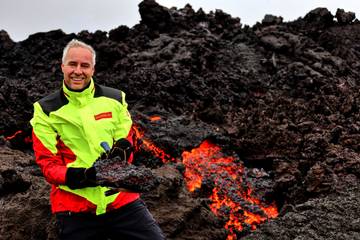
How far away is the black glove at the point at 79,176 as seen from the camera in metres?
3.15

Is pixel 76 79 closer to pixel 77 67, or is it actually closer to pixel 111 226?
pixel 77 67

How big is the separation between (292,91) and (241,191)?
7.91m

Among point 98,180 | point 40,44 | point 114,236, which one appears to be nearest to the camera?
point 98,180

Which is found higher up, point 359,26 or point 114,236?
point 359,26

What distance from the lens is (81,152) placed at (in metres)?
3.42

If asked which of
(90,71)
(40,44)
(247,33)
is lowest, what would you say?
(90,71)

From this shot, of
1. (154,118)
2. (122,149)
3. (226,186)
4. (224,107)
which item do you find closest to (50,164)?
(122,149)

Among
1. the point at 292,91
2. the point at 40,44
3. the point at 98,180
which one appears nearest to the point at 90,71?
the point at 98,180

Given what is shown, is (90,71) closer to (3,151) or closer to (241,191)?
(3,151)

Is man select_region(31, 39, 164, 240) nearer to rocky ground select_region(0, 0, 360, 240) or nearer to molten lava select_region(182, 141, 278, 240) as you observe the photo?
rocky ground select_region(0, 0, 360, 240)

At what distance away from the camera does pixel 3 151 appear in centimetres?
768

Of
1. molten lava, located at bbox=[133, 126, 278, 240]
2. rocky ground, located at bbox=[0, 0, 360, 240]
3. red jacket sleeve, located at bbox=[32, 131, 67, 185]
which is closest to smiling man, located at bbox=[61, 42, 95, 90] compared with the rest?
red jacket sleeve, located at bbox=[32, 131, 67, 185]

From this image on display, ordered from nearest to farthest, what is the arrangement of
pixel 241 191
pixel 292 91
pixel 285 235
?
pixel 285 235 → pixel 241 191 → pixel 292 91

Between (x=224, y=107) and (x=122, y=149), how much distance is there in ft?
34.4
